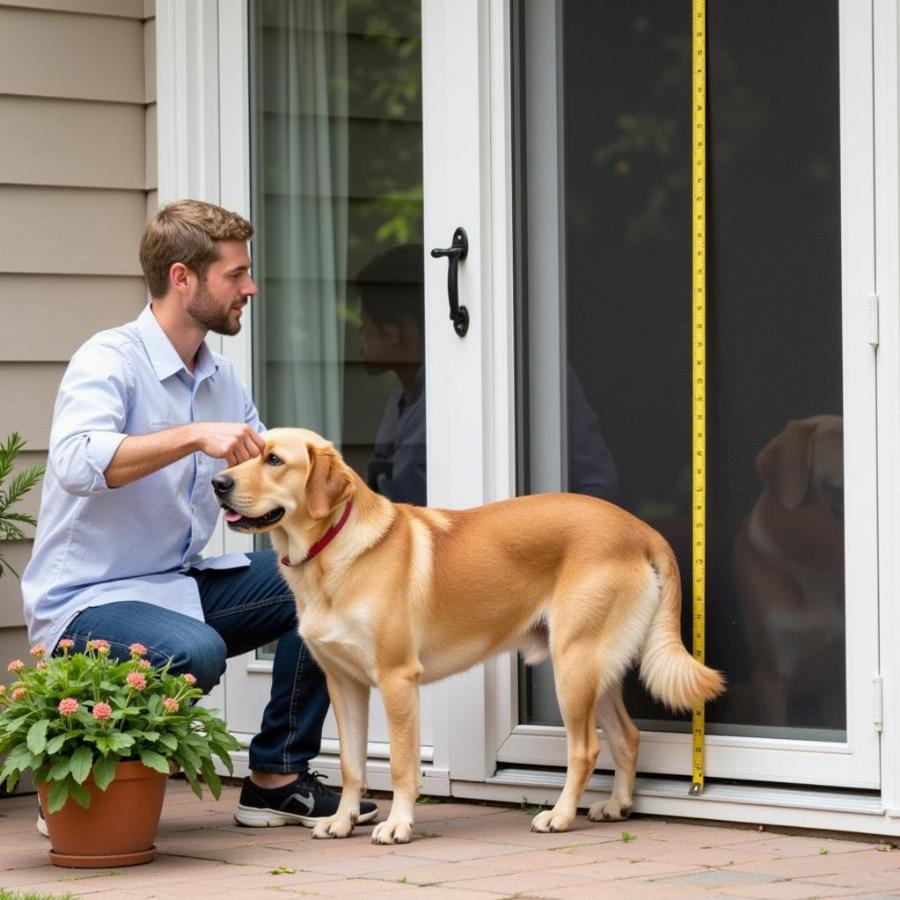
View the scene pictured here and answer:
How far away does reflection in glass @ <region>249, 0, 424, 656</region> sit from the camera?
4.84 m

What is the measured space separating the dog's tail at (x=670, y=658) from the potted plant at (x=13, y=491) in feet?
6.19

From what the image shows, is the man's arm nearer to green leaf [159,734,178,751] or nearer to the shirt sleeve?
the shirt sleeve

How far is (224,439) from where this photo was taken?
3.69 meters

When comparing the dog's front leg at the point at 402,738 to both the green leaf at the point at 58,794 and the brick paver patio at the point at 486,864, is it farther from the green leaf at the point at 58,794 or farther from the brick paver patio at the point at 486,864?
the green leaf at the point at 58,794

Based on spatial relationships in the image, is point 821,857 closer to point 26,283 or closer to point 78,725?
point 78,725

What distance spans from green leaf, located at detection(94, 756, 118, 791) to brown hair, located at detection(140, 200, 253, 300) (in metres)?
1.22

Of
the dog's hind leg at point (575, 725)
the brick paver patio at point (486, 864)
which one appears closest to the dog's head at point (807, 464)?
the dog's hind leg at point (575, 725)

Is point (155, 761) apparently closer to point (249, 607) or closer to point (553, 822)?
point (249, 607)

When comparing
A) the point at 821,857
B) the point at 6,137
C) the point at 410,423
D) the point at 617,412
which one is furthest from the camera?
the point at 6,137

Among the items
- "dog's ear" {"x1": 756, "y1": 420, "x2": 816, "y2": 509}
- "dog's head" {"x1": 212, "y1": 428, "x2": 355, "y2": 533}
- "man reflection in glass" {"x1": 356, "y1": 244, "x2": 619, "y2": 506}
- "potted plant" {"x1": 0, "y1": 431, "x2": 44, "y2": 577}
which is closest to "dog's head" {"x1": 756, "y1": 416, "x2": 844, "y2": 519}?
"dog's ear" {"x1": 756, "y1": 420, "x2": 816, "y2": 509}

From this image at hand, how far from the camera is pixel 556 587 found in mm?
4027

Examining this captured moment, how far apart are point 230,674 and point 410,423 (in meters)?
1.03

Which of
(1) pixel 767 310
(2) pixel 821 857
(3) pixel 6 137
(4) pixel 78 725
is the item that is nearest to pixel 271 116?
(3) pixel 6 137

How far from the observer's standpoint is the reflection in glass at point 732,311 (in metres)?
3.93
